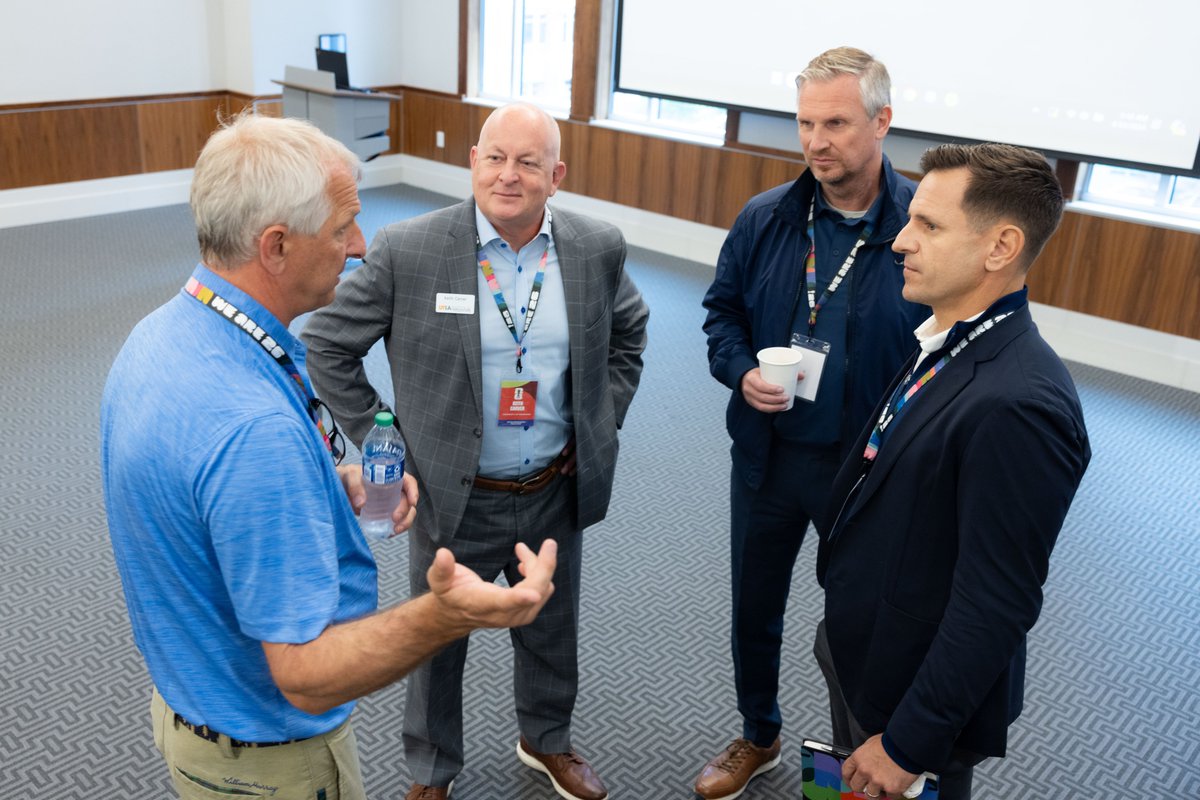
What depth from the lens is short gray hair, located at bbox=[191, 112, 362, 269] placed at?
132 centimetres

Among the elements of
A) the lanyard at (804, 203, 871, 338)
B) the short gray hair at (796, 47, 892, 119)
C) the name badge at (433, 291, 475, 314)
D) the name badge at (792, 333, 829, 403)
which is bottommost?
the name badge at (792, 333, 829, 403)

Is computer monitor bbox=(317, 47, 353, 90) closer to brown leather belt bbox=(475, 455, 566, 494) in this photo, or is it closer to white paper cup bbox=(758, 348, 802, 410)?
brown leather belt bbox=(475, 455, 566, 494)

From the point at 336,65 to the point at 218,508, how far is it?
6.46 m

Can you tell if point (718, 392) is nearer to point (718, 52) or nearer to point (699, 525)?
point (699, 525)

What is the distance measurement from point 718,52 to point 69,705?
19.0 feet

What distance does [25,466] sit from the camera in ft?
13.2

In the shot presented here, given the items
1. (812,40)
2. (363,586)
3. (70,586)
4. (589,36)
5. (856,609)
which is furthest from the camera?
(589,36)

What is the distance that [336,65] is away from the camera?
23.2 ft

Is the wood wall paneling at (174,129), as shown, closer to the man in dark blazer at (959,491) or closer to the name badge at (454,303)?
the name badge at (454,303)

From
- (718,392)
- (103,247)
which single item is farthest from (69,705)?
(103,247)

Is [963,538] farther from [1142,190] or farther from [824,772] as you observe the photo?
[1142,190]

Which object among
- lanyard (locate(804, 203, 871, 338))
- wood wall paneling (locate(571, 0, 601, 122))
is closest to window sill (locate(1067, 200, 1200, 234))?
wood wall paneling (locate(571, 0, 601, 122))

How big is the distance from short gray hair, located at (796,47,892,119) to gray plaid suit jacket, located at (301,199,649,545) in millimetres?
605

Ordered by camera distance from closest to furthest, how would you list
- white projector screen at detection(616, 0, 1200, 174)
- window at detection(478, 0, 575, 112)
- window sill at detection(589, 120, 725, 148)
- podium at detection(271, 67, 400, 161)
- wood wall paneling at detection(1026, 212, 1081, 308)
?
white projector screen at detection(616, 0, 1200, 174) < wood wall paneling at detection(1026, 212, 1081, 308) < podium at detection(271, 67, 400, 161) < window sill at detection(589, 120, 725, 148) < window at detection(478, 0, 575, 112)
